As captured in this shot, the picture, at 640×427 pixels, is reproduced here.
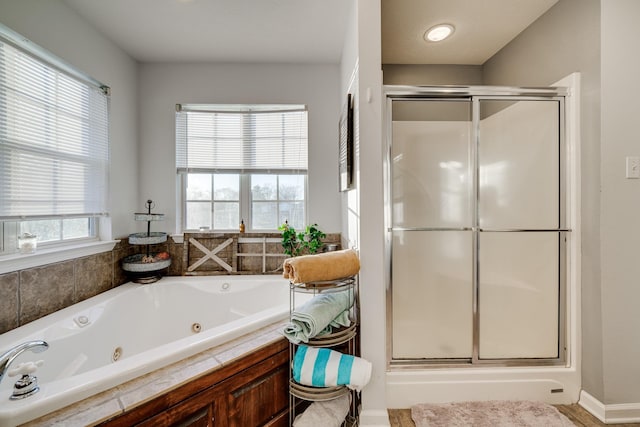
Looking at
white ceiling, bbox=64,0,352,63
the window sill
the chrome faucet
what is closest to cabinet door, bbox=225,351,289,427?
the chrome faucet

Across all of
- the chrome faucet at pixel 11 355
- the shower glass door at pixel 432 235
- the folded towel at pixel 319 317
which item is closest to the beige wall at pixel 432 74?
the shower glass door at pixel 432 235

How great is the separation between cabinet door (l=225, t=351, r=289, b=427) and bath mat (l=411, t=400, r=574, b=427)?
29.7 inches

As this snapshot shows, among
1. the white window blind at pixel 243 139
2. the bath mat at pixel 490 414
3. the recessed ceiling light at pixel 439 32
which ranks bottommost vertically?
the bath mat at pixel 490 414

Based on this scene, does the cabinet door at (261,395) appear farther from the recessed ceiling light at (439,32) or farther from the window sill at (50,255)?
the recessed ceiling light at (439,32)

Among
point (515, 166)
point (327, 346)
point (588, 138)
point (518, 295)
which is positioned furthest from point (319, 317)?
point (588, 138)

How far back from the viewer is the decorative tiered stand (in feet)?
7.34

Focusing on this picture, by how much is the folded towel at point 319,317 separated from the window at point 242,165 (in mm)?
1253

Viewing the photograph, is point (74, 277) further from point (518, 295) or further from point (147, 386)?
point (518, 295)

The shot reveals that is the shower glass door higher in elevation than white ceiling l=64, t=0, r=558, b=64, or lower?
lower

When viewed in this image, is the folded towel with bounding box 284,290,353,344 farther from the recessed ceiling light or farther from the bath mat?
the recessed ceiling light

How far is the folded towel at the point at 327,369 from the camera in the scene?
127 cm

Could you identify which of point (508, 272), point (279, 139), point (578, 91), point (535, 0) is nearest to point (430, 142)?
point (578, 91)

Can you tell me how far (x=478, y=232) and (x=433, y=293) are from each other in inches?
19.6

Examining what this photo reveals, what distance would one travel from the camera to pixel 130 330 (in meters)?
1.95
